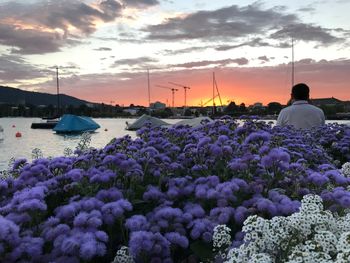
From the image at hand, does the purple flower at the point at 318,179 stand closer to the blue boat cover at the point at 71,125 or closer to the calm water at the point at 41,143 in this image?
the calm water at the point at 41,143

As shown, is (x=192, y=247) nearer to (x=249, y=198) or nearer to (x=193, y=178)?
(x=249, y=198)

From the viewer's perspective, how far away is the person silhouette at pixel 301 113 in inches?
379

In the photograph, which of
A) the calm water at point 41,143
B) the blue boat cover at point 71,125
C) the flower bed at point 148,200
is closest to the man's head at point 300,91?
the calm water at point 41,143

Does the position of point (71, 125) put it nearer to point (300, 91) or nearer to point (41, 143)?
point (41, 143)

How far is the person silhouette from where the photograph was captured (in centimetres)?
962

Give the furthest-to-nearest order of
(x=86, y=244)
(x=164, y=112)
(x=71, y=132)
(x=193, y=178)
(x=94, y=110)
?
1. (x=94, y=110)
2. (x=164, y=112)
3. (x=71, y=132)
4. (x=193, y=178)
5. (x=86, y=244)

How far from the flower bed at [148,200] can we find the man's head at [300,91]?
4.22 metres

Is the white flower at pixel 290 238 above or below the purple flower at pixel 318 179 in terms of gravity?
below

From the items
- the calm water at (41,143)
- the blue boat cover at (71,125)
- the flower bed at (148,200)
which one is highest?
the flower bed at (148,200)

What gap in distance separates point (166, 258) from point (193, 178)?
1579 mm

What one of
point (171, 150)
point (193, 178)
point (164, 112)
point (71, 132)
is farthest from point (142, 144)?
point (164, 112)

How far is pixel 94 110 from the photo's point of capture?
180750mm

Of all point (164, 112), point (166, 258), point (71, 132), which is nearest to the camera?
point (166, 258)

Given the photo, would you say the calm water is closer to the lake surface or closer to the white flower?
the lake surface
